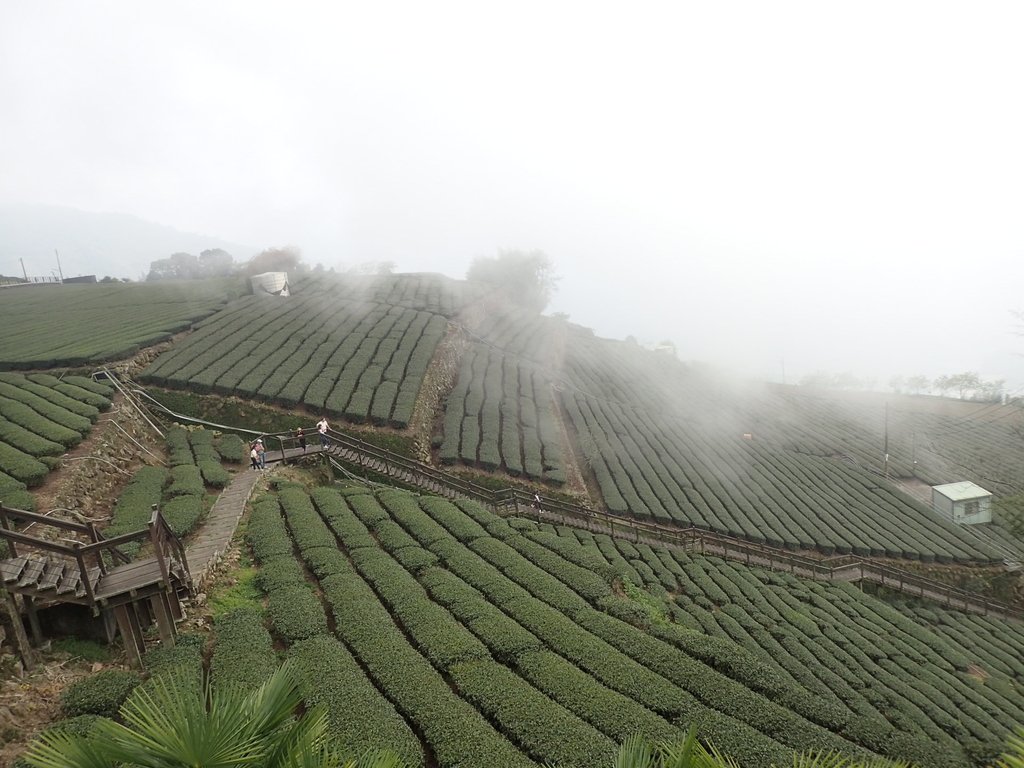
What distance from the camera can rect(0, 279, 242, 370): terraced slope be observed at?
24.9 metres

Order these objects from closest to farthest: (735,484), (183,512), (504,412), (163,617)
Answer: (163,617), (183,512), (504,412), (735,484)

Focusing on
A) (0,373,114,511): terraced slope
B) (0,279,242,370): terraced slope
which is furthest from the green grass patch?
(0,279,242,370): terraced slope

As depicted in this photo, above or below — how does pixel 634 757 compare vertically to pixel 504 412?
above

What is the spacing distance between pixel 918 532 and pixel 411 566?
108 ft

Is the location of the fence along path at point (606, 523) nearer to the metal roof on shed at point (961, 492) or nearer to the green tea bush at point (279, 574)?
the green tea bush at point (279, 574)

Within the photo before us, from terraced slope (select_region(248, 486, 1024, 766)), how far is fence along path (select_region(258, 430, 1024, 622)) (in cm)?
309

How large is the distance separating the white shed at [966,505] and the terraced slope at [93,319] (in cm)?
5029

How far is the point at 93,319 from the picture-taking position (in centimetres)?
3375

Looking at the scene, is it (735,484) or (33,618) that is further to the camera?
(735,484)

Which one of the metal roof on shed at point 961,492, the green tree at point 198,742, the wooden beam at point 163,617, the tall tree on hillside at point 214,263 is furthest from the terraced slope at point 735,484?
the tall tree on hillside at point 214,263

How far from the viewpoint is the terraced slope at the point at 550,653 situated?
8.63 meters

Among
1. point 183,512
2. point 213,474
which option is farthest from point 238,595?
point 213,474

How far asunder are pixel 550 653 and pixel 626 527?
1304cm

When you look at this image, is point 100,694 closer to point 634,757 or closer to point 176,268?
point 634,757
